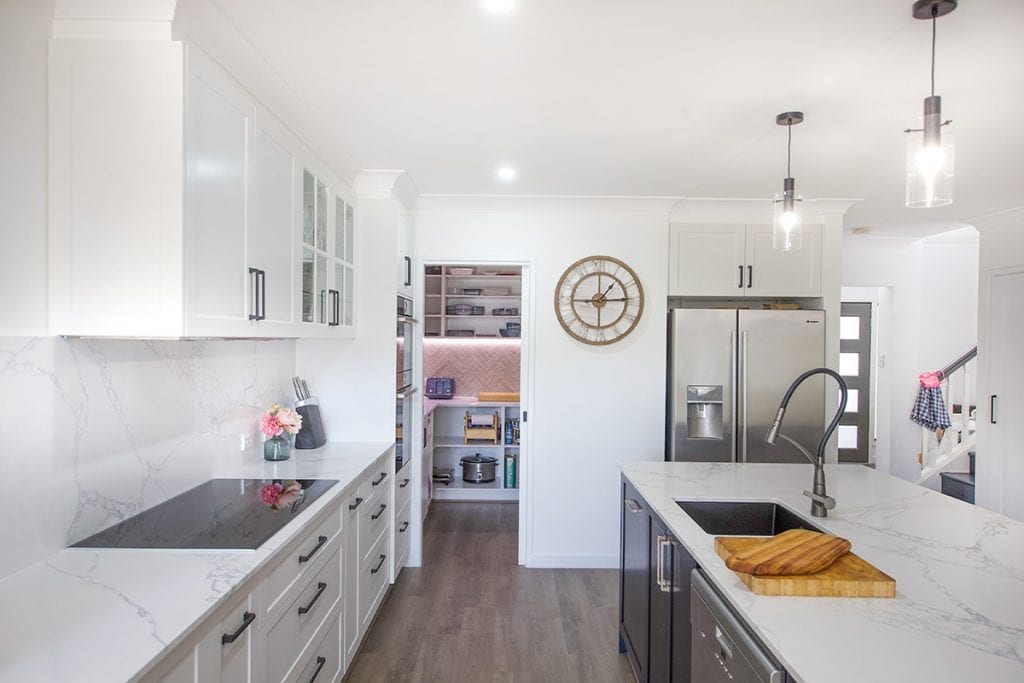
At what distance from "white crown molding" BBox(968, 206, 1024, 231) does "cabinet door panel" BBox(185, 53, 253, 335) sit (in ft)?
15.6

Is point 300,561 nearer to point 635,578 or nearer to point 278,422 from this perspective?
point 278,422

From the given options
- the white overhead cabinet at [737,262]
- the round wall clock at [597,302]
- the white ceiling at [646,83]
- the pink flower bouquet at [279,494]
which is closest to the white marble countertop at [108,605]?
the pink flower bouquet at [279,494]

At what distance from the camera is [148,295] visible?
4.76ft

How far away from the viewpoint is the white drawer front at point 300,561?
1.55 m

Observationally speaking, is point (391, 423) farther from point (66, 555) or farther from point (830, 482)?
point (830, 482)

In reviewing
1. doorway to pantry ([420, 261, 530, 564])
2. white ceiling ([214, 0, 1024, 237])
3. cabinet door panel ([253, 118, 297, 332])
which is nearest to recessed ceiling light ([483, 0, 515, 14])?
white ceiling ([214, 0, 1024, 237])

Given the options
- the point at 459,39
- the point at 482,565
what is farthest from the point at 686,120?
the point at 482,565

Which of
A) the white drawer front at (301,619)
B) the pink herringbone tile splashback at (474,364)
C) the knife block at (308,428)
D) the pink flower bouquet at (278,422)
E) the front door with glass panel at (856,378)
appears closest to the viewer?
the white drawer front at (301,619)

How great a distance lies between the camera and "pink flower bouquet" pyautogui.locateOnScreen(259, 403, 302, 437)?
2.56 meters

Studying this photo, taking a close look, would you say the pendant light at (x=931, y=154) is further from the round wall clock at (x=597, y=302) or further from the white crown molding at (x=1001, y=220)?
the white crown molding at (x=1001, y=220)

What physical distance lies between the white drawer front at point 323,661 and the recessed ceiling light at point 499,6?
7.00 ft

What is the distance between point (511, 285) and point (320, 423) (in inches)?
108

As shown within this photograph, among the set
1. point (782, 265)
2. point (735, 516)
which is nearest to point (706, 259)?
point (782, 265)

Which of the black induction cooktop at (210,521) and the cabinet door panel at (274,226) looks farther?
the cabinet door panel at (274,226)
